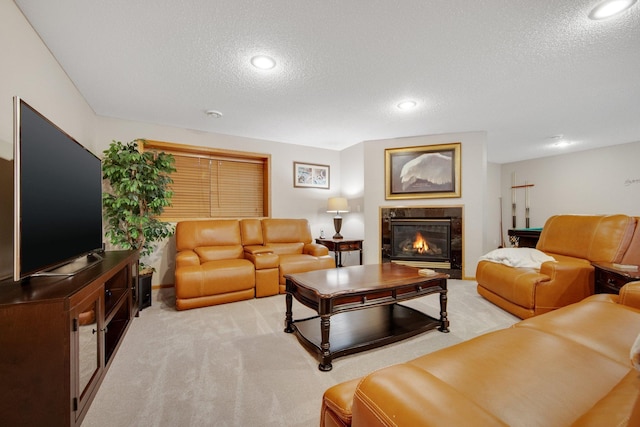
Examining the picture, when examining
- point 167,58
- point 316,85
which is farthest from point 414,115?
point 167,58

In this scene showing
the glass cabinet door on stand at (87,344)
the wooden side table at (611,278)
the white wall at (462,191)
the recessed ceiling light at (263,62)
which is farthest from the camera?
the white wall at (462,191)

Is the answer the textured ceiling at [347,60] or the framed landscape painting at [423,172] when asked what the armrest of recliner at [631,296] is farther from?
the framed landscape painting at [423,172]

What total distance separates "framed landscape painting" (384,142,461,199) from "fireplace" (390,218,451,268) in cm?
43

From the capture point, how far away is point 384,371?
761 mm

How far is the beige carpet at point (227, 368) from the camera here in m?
1.42

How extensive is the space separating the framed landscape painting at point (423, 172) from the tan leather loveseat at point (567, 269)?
62.6 inches

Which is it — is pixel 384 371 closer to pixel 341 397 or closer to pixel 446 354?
pixel 341 397

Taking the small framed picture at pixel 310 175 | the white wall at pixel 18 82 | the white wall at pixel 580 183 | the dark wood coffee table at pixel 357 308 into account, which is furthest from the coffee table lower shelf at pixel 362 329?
the white wall at pixel 580 183

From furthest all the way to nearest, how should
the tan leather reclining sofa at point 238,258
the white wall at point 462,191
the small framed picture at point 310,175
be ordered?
the small framed picture at point 310,175 < the white wall at point 462,191 < the tan leather reclining sofa at point 238,258

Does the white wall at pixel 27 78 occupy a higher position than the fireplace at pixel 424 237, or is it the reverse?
the white wall at pixel 27 78

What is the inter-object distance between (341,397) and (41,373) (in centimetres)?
128

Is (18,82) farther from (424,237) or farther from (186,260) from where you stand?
(424,237)

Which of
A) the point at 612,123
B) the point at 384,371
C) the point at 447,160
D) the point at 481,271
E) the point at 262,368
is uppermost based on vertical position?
the point at 612,123

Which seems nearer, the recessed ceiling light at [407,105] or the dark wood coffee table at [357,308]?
the dark wood coffee table at [357,308]
